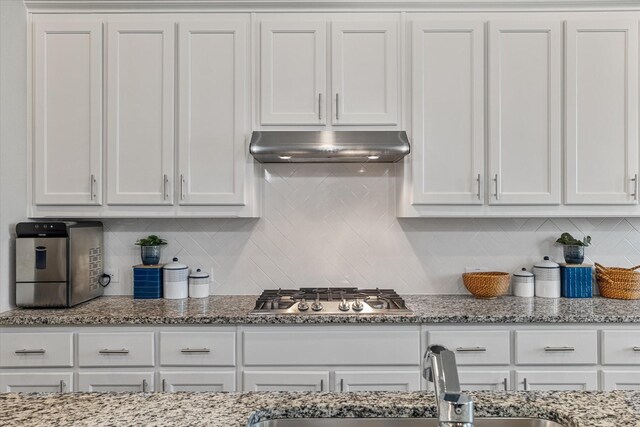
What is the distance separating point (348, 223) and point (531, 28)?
1543mm

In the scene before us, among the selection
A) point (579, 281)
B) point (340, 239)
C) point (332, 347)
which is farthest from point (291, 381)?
point (579, 281)

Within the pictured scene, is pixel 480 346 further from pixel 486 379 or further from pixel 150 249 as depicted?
pixel 150 249

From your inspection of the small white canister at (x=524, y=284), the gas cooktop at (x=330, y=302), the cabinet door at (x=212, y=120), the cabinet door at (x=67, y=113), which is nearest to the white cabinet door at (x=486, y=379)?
the gas cooktop at (x=330, y=302)

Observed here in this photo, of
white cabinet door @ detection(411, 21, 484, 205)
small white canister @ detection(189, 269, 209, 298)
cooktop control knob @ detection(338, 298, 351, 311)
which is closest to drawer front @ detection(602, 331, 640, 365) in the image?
white cabinet door @ detection(411, 21, 484, 205)

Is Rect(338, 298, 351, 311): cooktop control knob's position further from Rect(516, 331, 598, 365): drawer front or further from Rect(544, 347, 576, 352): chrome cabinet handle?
Rect(544, 347, 576, 352): chrome cabinet handle

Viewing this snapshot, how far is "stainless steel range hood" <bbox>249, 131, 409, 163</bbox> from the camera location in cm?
238

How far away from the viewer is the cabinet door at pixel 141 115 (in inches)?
101

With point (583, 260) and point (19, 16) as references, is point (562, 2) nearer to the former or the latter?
point (583, 260)

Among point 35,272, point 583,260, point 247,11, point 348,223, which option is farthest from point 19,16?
point 583,260

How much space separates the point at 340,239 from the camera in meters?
2.88

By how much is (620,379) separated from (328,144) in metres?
1.90

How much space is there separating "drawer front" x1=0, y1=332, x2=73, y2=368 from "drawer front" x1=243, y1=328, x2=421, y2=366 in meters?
0.91

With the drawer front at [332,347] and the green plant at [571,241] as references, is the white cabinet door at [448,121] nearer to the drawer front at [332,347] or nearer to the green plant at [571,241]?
the green plant at [571,241]

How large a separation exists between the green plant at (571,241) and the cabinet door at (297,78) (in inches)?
64.5
